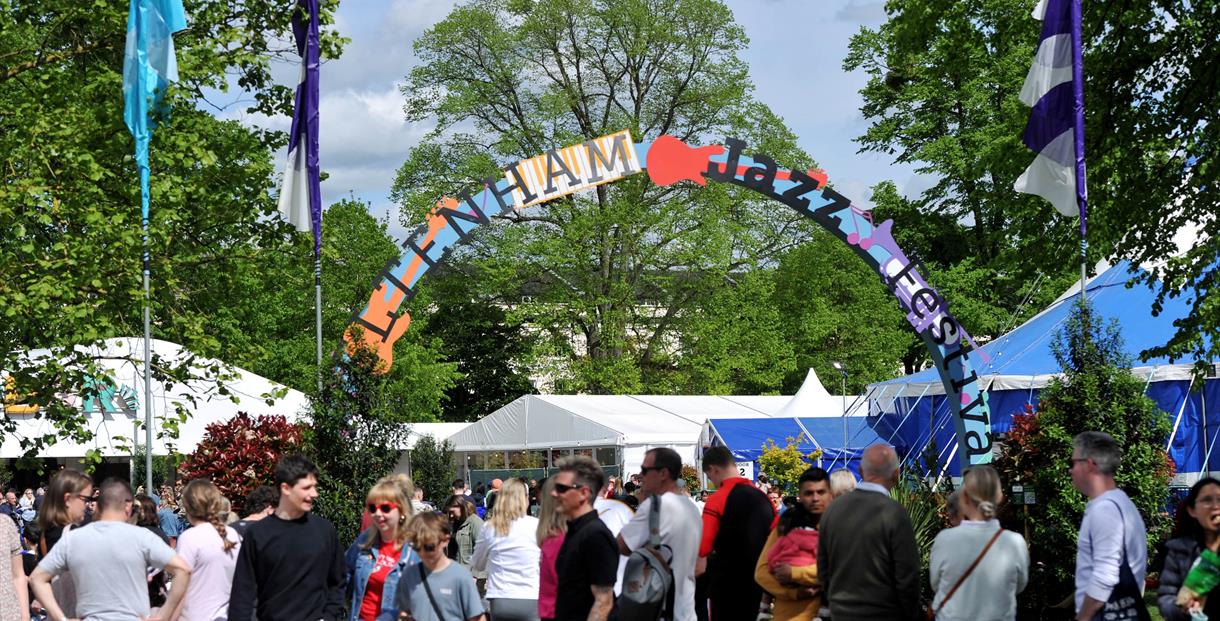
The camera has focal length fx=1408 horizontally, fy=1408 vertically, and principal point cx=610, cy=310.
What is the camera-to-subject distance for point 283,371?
43406 mm

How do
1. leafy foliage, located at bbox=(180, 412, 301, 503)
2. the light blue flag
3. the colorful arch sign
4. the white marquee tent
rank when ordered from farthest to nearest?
1. the white marquee tent
2. the colorful arch sign
3. leafy foliage, located at bbox=(180, 412, 301, 503)
4. the light blue flag

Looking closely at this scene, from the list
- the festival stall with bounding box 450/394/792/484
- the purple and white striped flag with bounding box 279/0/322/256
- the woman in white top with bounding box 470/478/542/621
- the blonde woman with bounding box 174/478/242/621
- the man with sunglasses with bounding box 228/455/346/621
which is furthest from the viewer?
the festival stall with bounding box 450/394/792/484

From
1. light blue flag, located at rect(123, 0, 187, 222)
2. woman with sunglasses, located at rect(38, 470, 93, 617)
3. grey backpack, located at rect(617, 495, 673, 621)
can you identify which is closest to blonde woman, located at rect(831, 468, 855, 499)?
grey backpack, located at rect(617, 495, 673, 621)

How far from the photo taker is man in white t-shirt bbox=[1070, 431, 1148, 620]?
6.33 meters

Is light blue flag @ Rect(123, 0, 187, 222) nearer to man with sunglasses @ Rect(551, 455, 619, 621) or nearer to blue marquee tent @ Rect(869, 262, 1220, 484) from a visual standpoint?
man with sunglasses @ Rect(551, 455, 619, 621)

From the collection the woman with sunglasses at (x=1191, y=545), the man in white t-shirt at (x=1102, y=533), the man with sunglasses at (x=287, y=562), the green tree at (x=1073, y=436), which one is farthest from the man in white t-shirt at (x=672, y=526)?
the green tree at (x=1073, y=436)

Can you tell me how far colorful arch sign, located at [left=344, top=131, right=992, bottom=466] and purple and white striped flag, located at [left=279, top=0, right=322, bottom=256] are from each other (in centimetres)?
187

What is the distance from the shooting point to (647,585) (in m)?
6.82

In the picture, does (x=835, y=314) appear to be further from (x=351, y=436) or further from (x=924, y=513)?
(x=351, y=436)

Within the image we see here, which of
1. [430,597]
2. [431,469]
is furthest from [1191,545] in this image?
[431,469]

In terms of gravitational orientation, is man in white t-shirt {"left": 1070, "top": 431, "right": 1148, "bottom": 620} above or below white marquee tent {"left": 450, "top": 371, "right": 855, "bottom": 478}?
below

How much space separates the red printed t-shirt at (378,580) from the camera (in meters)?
7.97

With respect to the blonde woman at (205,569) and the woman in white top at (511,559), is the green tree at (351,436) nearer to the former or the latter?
the woman in white top at (511,559)

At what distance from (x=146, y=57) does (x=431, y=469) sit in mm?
12437
